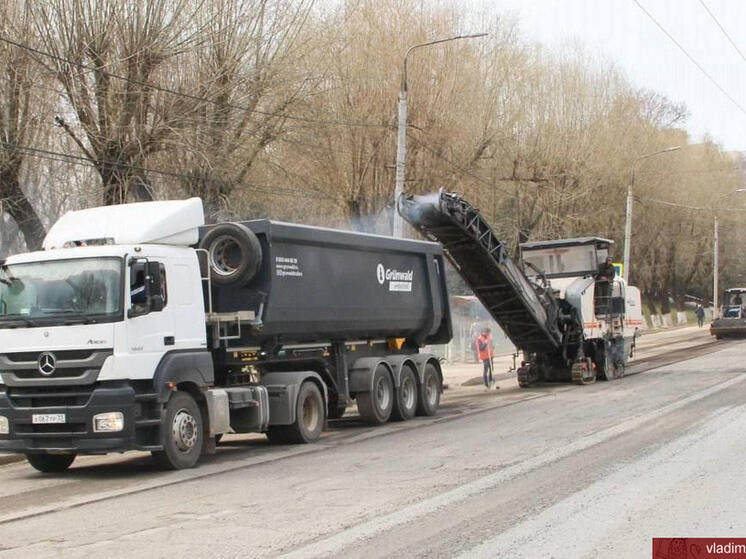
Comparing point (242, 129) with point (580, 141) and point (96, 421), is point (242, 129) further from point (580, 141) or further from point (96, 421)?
point (580, 141)

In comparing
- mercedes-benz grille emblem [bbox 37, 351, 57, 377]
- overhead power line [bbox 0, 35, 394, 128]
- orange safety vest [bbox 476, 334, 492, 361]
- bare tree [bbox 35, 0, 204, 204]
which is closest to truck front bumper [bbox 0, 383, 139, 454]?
mercedes-benz grille emblem [bbox 37, 351, 57, 377]

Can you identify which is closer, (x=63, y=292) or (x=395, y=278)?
(x=63, y=292)

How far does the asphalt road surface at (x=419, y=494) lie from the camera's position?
698 cm

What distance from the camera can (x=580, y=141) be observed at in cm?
3725

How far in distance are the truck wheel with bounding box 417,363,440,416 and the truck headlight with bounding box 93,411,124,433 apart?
7236 mm

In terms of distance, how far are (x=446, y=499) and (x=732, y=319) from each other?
38867 millimetres

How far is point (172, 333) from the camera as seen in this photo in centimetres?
1131

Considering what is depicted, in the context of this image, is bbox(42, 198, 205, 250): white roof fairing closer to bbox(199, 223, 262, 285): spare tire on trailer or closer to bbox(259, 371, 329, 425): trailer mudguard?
bbox(199, 223, 262, 285): spare tire on trailer

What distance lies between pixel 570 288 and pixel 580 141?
1577 centimetres

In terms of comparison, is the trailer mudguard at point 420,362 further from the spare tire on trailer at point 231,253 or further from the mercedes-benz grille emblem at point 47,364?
the mercedes-benz grille emblem at point 47,364

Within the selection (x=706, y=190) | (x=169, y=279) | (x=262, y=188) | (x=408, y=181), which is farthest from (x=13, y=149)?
(x=706, y=190)

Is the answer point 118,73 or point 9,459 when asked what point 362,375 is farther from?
point 118,73

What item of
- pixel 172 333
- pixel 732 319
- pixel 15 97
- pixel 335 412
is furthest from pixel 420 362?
pixel 732 319

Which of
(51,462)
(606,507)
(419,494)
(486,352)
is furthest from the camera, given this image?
(486,352)
